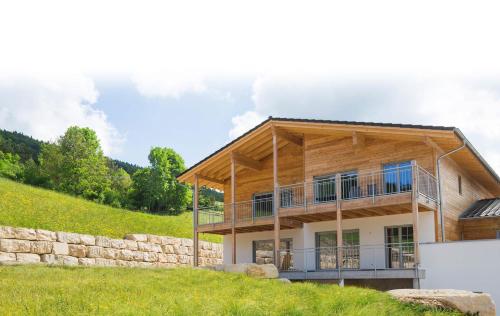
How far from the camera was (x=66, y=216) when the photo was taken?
24.3 meters

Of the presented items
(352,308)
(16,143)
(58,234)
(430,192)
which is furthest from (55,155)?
(352,308)

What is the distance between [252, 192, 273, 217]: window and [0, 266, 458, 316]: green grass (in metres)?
8.61

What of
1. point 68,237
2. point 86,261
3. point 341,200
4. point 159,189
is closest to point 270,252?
point 341,200

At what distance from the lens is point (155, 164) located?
46.8m

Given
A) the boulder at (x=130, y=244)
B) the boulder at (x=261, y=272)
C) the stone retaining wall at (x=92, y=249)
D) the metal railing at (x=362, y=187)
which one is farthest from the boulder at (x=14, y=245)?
the metal railing at (x=362, y=187)

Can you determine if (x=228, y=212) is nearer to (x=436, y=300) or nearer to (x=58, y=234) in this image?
(x=58, y=234)

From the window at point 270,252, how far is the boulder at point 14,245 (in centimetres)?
976

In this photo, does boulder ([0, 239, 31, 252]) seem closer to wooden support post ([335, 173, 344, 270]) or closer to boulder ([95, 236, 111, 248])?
boulder ([95, 236, 111, 248])

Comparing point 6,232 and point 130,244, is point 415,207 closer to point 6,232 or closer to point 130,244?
point 130,244

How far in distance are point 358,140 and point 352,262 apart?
4607mm

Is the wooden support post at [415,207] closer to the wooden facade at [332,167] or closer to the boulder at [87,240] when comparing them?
the wooden facade at [332,167]

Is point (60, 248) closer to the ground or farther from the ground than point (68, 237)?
closer to the ground

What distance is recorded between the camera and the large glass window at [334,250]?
20.4 meters

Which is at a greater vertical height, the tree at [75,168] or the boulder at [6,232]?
the tree at [75,168]
